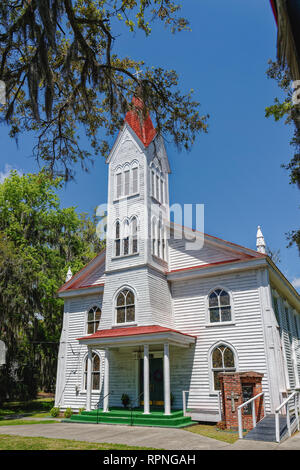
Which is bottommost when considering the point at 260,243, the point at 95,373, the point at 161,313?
the point at 95,373

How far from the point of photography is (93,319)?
1848 centimetres

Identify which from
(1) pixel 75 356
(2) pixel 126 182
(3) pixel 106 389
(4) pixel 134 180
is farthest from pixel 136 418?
(2) pixel 126 182

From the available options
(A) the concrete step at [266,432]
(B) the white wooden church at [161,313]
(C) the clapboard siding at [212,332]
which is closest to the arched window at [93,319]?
(B) the white wooden church at [161,313]

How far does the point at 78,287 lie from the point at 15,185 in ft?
40.9

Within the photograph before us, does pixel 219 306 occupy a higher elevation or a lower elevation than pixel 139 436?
higher

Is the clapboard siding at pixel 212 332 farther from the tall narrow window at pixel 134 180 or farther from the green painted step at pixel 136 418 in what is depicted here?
the tall narrow window at pixel 134 180

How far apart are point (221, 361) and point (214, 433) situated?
380 cm

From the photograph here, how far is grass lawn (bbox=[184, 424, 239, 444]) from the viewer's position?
378 inches

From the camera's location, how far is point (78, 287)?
64.2 ft

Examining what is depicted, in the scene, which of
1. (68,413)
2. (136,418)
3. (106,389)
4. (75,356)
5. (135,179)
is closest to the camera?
(136,418)

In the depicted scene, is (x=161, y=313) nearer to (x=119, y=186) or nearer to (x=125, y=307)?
(x=125, y=307)

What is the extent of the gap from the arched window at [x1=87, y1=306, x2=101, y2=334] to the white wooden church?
6cm

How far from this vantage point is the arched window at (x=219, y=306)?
49.0 feet

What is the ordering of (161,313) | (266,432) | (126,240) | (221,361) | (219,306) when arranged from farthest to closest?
(126,240) → (161,313) → (219,306) → (221,361) → (266,432)
